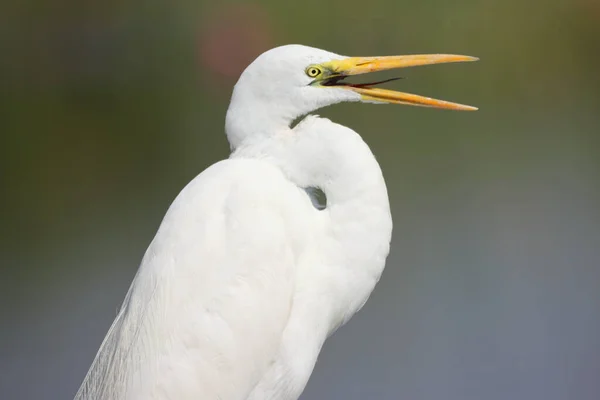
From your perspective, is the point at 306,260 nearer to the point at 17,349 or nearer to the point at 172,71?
the point at 172,71

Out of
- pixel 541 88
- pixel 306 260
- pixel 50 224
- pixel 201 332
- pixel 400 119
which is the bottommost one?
pixel 50 224

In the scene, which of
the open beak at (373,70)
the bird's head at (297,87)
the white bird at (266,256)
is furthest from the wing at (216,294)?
the open beak at (373,70)

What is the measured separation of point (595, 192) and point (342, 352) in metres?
1.07

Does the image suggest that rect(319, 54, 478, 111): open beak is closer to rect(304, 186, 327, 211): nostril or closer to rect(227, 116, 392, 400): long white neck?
rect(227, 116, 392, 400): long white neck

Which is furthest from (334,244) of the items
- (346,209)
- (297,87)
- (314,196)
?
(297,87)

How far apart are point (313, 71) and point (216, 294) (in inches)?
17.3

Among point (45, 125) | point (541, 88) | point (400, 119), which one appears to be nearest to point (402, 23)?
point (400, 119)

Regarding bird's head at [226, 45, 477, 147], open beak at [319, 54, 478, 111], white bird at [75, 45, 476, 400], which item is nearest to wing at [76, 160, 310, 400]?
white bird at [75, 45, 476, 400]

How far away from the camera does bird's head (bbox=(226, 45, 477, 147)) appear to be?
118 cm

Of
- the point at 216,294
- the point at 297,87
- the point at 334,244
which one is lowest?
the point at 216,294

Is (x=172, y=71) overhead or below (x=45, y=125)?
overhead

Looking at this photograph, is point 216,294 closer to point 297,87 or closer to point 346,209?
point 346,209

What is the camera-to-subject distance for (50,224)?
7.61 ft

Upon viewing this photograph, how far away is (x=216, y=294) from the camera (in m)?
1.10
